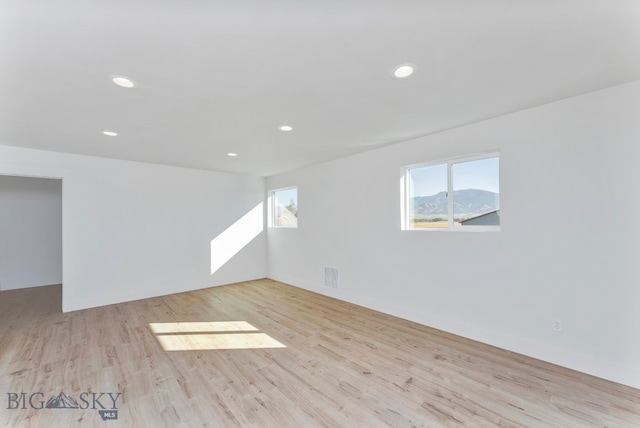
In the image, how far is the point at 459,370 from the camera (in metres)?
2.34

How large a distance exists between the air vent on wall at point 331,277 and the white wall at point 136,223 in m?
2.08

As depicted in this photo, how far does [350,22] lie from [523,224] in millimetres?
2470

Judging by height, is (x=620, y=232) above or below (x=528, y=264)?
above

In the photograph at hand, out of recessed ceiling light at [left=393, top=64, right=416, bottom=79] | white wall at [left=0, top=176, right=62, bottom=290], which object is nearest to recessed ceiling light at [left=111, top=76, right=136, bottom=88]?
recessed ceiling light at [left=393, top=64, right=416, bottom=79]

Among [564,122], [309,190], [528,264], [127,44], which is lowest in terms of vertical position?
[528,264]

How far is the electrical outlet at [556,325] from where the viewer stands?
241 cm

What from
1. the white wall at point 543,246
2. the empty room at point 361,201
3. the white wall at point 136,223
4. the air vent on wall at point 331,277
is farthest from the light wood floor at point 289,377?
the air vent on wall at point 331,277

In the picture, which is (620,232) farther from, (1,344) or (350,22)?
(1,344)

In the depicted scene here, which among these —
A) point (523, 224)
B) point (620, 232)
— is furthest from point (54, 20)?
point (620, 232)

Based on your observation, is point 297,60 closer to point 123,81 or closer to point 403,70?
point 403,70

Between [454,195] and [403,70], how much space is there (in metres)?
1.88

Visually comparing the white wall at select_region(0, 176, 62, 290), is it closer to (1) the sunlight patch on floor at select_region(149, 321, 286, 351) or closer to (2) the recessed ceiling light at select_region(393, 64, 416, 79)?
(1) the sunlight patch on floor at select_region(149, 321, 286, 351)

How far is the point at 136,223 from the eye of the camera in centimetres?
459

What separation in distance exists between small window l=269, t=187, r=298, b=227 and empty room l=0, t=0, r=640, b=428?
1.30m
